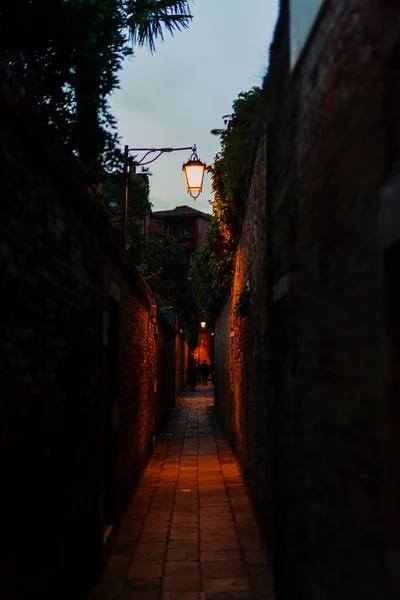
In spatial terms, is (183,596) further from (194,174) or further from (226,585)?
(194,174)

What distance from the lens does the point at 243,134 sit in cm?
670

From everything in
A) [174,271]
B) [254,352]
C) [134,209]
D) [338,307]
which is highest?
[174,271]

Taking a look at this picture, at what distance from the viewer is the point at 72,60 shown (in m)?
4.57

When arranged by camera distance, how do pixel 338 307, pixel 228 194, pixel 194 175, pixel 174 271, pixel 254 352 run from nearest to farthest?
pixel 338 307 → pixel 254 352 → pixel 228 194 → pixel 194 175 → pixel 174 271

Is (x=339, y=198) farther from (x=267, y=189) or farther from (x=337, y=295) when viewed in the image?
(x=267, y=189)

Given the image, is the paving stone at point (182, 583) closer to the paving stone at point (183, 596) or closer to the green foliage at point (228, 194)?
the paving stone at point (183, 596)

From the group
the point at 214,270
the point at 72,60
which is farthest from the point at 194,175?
the point at 72,60

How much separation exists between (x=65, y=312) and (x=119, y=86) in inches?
91.6

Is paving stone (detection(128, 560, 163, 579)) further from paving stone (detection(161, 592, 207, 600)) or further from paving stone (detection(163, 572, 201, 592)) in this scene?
paving stone (detection(161, 592, 207, 600))

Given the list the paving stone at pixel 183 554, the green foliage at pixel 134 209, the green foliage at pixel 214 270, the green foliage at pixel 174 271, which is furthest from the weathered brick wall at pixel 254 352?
the green foliage at pixel 174 271

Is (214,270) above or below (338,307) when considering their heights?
above

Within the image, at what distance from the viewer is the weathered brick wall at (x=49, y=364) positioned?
8.42ft

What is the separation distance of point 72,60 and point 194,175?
452 cm

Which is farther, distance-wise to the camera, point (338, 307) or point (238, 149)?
point (238, 149)
